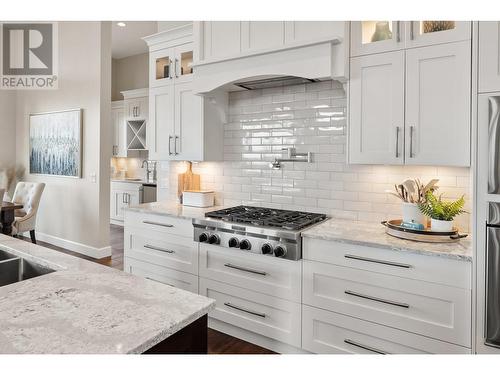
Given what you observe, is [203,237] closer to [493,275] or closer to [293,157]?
[293,157]

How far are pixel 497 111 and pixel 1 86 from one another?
6.58 m

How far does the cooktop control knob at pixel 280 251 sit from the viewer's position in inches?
85.7

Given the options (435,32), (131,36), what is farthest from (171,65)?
(131,36)

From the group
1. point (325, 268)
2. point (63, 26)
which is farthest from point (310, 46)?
point (63, 26)

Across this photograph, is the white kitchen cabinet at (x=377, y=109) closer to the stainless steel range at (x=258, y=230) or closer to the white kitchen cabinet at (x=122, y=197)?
the stainless steel range at (x=258, y=230)

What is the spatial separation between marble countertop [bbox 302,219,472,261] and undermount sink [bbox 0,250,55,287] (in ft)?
4.79

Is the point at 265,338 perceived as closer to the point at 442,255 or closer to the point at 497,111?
the point at 442,255

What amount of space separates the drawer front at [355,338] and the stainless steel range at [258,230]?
1.34 feet

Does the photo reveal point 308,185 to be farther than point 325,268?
Yes

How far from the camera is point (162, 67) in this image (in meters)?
3.31

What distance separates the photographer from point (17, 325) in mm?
954

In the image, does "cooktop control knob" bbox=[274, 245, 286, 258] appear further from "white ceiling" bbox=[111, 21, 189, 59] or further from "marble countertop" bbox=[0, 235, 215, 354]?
"white ceiling" bbox=[111, 21, 189, 59]

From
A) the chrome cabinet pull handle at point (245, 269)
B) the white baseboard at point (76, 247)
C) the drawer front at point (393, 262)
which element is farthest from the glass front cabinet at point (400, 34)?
the white baseboard at point (76, 247)

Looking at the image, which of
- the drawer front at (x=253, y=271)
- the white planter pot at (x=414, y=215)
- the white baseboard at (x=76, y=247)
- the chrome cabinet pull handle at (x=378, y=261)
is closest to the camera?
the chrome cabinet pull handle at (x=378, y=261)
